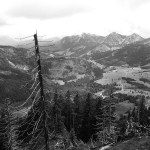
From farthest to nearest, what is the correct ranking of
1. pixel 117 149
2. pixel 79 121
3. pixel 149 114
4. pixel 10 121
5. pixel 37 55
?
pixel 149 114
pixel 79 121
pixel 10 121
pixel 117 149
pixel 37 55

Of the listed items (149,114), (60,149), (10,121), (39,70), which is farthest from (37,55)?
(149,114)

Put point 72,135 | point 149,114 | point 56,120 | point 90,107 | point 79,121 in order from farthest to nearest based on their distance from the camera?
point 149,114
point 79,121
point 90,107
point 56,120
point 72,135

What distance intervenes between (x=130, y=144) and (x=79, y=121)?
6226 cm

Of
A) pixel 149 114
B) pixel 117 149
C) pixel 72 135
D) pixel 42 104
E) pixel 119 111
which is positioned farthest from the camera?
pixel 119 111

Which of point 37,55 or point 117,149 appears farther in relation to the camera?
point 117,149

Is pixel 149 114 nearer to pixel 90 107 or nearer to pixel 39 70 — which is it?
pixel 90 107

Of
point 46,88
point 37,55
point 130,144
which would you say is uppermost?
point 37,55

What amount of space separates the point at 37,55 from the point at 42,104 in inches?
173

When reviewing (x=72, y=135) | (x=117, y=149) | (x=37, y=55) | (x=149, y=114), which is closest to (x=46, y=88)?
(x=37, y=55)

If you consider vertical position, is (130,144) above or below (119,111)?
above

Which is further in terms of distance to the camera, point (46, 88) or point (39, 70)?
point (46, 88)

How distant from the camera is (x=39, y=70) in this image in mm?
16844

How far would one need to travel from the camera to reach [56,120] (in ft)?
219

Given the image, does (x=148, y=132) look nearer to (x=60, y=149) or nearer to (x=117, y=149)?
(x=117, y=149)
